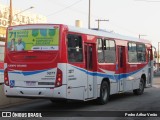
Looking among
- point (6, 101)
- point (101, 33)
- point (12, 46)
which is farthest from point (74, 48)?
point (6, 101)

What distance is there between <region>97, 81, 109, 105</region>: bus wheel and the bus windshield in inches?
A: 143

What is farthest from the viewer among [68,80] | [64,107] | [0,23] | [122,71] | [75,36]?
[0,23]

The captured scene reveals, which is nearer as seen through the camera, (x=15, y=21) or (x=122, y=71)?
(x=122, y=71)

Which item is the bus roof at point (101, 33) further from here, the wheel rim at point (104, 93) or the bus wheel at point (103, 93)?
the wheel rim at point (104, 93)

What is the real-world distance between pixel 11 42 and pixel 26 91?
1970 millimetres

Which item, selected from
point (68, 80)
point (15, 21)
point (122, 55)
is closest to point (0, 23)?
point (15, 21)

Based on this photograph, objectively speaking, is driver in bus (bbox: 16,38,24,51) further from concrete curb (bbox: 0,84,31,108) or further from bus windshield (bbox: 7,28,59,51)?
concrete curb (bbox: 0,84,31,108)

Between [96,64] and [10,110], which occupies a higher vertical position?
[96,64]

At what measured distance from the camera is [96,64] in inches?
627

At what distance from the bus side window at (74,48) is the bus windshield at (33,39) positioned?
59cm

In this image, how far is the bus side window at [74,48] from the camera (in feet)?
46.3

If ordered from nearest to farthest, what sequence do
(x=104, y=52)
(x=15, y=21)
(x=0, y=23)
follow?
1. (x=104, y=52)
2. (x=0, y=23)
3. (x=15, y=21)

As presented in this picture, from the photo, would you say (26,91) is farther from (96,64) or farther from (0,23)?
(0,23)

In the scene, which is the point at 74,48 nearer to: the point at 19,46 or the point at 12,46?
the point at 19,46
